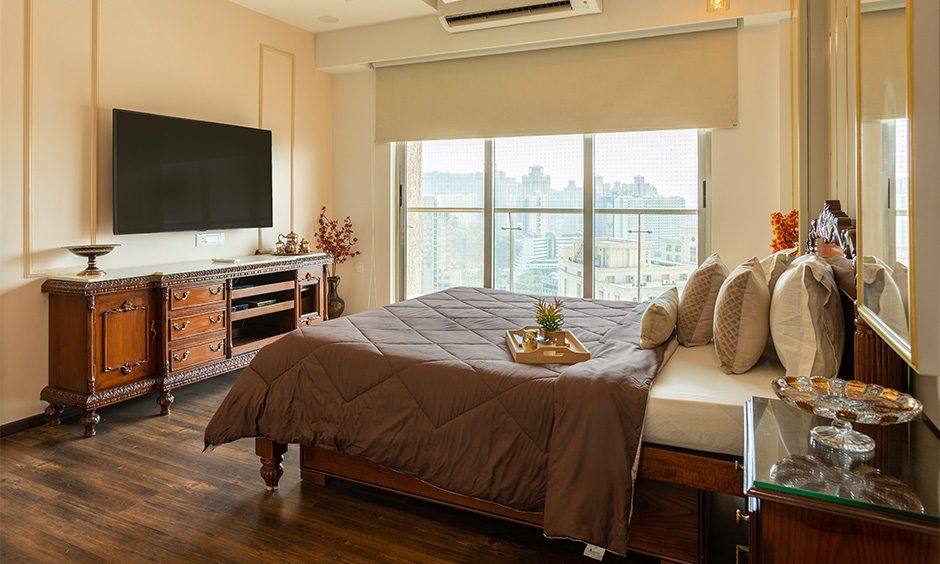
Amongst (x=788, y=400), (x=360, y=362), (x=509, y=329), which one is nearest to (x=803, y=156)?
(x=509, y=329)

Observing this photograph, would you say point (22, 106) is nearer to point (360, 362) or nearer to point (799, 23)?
point (360, 362)

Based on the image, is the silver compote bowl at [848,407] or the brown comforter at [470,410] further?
the brown comforter at [470,410]

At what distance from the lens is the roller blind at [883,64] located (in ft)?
4.04

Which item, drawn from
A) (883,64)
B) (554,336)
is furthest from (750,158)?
(883,64)

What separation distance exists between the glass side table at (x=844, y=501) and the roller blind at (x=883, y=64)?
70 cm

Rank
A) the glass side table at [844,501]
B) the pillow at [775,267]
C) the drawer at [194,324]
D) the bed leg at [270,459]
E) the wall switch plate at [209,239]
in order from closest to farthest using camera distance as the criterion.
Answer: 1. the glass side table at [844,501]
2. the pillow at [775,267]
3. the bed leg at [270,459]
4. the drawer at [194,324]
5. the wall switch plate at [209,239]

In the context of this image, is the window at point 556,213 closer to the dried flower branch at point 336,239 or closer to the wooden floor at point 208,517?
the dried flower branch at point 336,239

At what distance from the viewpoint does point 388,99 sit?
5.60 meters

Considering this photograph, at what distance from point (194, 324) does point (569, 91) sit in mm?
3353

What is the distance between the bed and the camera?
1.80 m

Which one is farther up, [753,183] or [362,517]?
[753,183]

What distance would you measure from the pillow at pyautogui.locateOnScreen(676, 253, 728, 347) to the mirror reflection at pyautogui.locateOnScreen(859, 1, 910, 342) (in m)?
0.80

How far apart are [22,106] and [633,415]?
3.71 meters

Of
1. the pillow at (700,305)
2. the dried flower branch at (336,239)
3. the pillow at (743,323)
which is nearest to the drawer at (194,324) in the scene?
the dried flower branch at (336,239)
